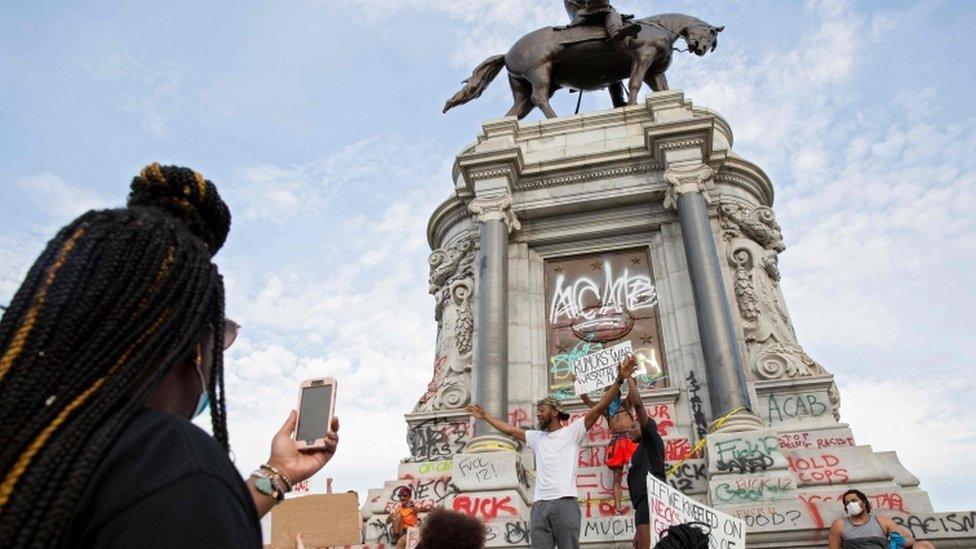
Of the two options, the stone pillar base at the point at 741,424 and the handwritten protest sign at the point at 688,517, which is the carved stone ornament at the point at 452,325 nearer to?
the stone pillar base at the point at 741,424

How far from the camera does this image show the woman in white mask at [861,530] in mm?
7035

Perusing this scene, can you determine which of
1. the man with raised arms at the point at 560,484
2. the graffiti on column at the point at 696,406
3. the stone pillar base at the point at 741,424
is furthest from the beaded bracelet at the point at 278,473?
the graffiti on column at the point at 696,406

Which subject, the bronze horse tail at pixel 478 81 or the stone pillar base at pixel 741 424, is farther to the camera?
the bronze horse tail at pixel 478 81

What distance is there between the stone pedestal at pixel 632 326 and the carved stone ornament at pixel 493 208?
31 millimetres

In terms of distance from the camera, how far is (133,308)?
1.39 metres

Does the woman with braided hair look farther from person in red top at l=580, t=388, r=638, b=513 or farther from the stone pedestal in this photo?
person in red top at l=580, t=388, r=638, b=513

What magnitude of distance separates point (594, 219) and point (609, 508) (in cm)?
554

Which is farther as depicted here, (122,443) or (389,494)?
(389,494)

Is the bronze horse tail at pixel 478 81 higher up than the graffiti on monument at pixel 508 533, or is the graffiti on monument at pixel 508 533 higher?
the bronze horse tail at pixel 478 81

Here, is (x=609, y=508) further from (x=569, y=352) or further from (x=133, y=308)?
(x=133, y=308)

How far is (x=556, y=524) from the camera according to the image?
6680 millimetres

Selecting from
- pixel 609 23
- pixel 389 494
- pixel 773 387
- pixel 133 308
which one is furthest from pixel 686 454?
pixel 133 308

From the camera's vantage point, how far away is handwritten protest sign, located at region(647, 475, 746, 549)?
18.5ft

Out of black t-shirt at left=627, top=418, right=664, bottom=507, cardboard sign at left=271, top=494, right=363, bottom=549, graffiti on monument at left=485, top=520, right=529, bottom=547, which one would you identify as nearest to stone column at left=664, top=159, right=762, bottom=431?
black t-shirt at left=627, top=418, right=664, bottom=507
